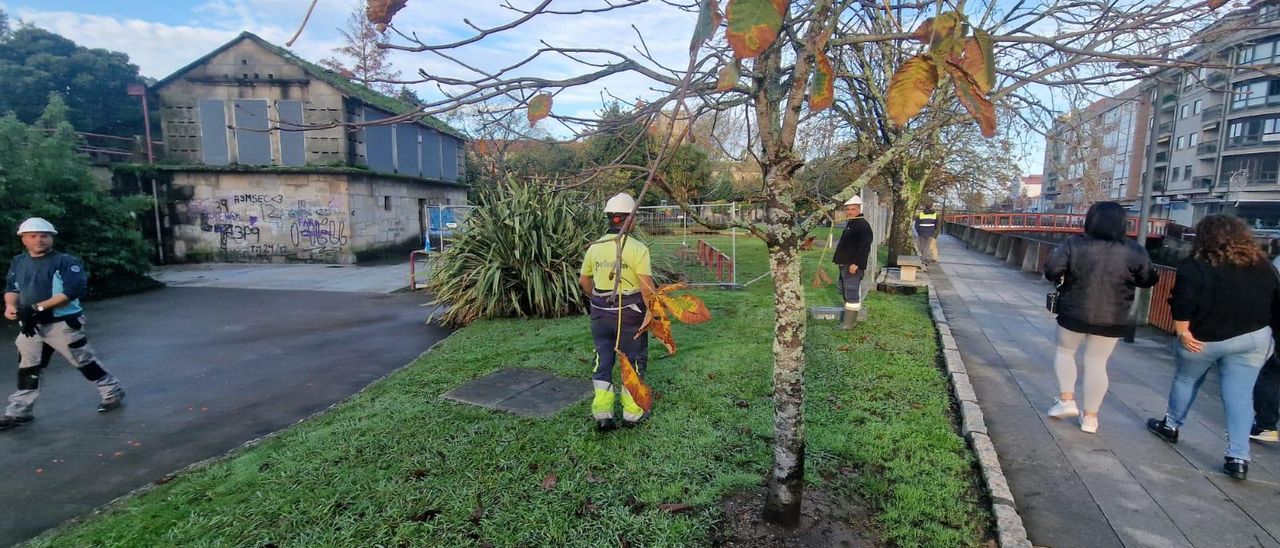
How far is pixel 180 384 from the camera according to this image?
6.19 meters

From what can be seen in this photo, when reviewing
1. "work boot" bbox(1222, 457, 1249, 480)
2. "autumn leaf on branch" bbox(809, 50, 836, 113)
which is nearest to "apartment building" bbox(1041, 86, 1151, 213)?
"work boot" bbox(1222, 457, 1249, 480)

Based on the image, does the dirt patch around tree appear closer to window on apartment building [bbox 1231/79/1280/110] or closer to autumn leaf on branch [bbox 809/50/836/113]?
autumn leaf on branch [bbox 809/50/836/113]

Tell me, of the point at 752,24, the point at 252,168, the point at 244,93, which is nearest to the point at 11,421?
the point at 752,24

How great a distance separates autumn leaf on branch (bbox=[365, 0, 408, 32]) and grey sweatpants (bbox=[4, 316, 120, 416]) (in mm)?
5544

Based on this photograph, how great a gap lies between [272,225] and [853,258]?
18.2 m

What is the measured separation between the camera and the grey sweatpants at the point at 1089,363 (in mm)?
4039

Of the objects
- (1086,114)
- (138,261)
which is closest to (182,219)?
(138,261)

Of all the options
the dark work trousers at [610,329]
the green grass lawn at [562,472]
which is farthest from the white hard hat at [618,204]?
the green grass lawn at [562,472]

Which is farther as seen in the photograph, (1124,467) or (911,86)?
(1124,467)

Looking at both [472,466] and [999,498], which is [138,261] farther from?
[999,498]

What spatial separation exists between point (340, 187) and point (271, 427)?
14.9m

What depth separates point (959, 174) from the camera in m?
25.0

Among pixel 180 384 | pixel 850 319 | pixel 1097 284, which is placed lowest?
pixel 180 384

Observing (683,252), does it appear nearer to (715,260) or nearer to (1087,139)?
(715,260)
